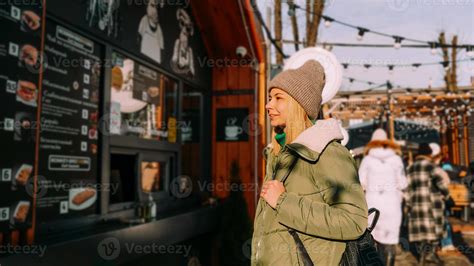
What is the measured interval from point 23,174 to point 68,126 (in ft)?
3.26

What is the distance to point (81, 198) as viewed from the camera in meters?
3.83

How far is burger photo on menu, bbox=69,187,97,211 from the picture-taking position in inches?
146

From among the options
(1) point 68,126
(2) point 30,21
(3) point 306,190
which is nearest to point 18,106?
(2) point 30,21

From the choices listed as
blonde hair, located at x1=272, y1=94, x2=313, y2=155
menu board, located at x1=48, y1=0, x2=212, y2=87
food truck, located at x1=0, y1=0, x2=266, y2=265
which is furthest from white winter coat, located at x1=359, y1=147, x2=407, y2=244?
blonde hair, located at x1=272, y1=94, x2=313, y2=155

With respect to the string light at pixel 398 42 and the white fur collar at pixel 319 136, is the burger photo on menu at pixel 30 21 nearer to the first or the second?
the white fur collar at pixel 319 136

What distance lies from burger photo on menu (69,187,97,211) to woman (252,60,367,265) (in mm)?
2347

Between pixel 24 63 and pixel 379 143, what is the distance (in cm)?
466

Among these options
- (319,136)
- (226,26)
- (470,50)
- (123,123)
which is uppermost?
(470,50)

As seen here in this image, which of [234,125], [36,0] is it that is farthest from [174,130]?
[36,0]

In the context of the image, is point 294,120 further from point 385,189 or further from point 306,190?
point 385,189

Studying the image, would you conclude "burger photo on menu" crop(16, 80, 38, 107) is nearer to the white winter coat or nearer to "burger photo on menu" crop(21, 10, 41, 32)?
"burger photo on menu" crop(21, 10, 41, 32)

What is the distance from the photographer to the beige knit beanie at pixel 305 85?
187cm

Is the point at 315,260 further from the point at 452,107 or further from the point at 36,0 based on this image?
the point at 452,107

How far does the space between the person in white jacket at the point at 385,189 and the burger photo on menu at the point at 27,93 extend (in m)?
4.51
